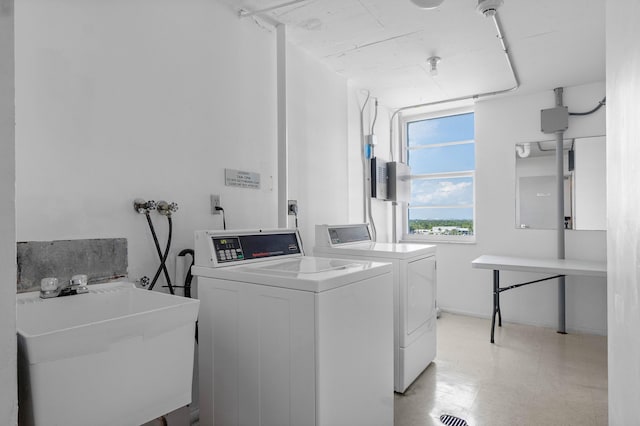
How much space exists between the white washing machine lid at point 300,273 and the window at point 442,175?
9.19ft

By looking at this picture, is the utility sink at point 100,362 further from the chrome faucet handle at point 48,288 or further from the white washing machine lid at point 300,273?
the white washing machine lid at point 300,273

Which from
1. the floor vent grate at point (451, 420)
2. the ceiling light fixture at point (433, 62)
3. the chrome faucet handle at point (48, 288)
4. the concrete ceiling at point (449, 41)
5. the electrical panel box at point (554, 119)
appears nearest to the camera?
the chrome faucet handle at point (48, 288)

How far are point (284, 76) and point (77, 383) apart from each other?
2.14m

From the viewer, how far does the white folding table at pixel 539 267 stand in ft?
9.82

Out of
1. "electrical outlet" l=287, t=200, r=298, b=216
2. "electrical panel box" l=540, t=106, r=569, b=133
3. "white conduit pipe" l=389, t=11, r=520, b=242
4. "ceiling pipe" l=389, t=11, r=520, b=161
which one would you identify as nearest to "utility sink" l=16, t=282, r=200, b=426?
"electrical outlet" l=287, t=200, r=298, b=216

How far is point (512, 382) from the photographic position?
2512 millimetres

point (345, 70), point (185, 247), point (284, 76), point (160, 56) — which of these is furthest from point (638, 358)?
point (345, 70)

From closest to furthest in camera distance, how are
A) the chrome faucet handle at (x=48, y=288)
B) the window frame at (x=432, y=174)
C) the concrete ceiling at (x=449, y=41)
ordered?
the chrome faucet handle at (x=48, y=288) → the concrete ceiling at (x=449, y=41) → the window frame at (x=432, y=174)

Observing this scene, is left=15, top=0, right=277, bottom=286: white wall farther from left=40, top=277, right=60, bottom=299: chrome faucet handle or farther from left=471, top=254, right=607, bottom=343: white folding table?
left=471, top=254, right=607, bottom=343: white folding table

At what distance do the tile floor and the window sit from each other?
1.34 meters

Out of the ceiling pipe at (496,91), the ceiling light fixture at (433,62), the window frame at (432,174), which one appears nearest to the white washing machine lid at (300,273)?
the ceiling pipe at (496,91)

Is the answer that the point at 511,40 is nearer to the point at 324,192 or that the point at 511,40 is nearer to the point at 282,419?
the point at 324,192

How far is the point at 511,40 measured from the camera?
8.66 ft

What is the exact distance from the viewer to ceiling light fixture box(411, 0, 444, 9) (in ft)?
6.67
